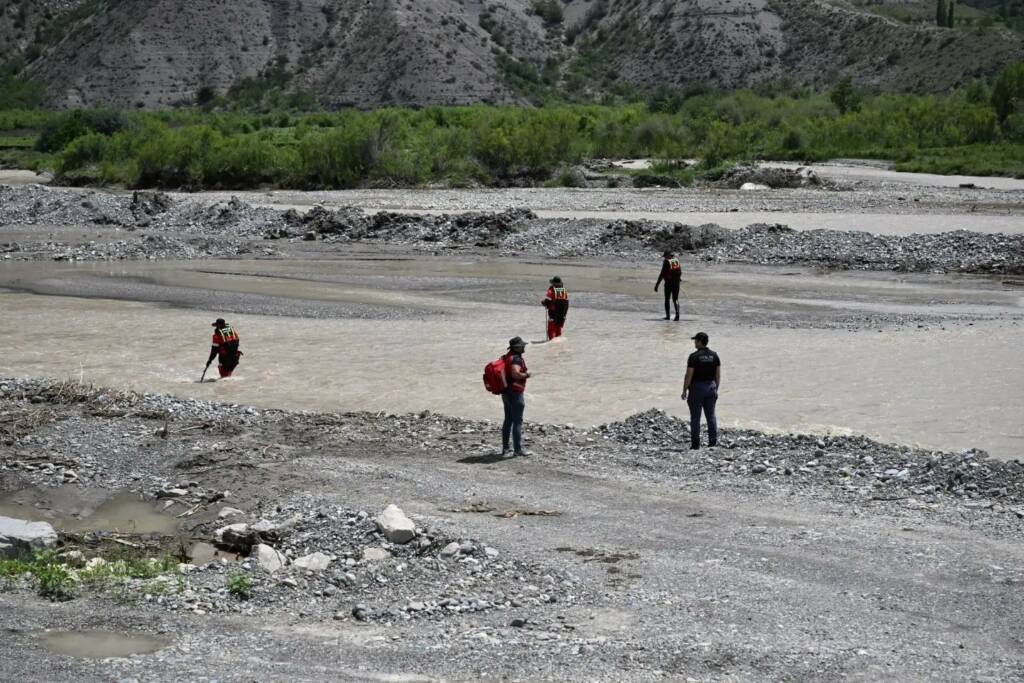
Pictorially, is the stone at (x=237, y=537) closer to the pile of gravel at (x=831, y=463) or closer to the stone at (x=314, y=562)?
the stone at (x=314, y=562)

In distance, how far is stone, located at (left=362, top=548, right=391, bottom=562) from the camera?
12.7 meters

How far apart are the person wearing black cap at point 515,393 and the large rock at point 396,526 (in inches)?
124

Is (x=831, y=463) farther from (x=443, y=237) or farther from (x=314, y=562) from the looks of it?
(x=443, y=237)

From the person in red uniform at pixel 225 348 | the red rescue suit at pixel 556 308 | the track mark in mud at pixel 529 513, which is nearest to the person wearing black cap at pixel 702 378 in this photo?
the track mark in mud at pixel 529 513

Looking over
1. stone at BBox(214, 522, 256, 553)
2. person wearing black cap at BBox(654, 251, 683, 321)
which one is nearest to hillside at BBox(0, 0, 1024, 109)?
person wearing black cap at BBox(654, 251, 683, 321)

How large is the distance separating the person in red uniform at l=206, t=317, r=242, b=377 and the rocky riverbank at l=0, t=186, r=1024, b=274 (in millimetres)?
21958

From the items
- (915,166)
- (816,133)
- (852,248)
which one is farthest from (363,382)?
(816,133)

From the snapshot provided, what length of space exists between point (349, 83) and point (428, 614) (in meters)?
107

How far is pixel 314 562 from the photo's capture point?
41.2 ft

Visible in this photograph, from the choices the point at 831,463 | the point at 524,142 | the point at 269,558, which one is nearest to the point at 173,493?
the point at 269,558

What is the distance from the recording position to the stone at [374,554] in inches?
501

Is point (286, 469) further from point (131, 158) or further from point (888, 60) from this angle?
point (888, 60)

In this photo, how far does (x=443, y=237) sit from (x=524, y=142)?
25221mm

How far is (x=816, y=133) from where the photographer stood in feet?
265
